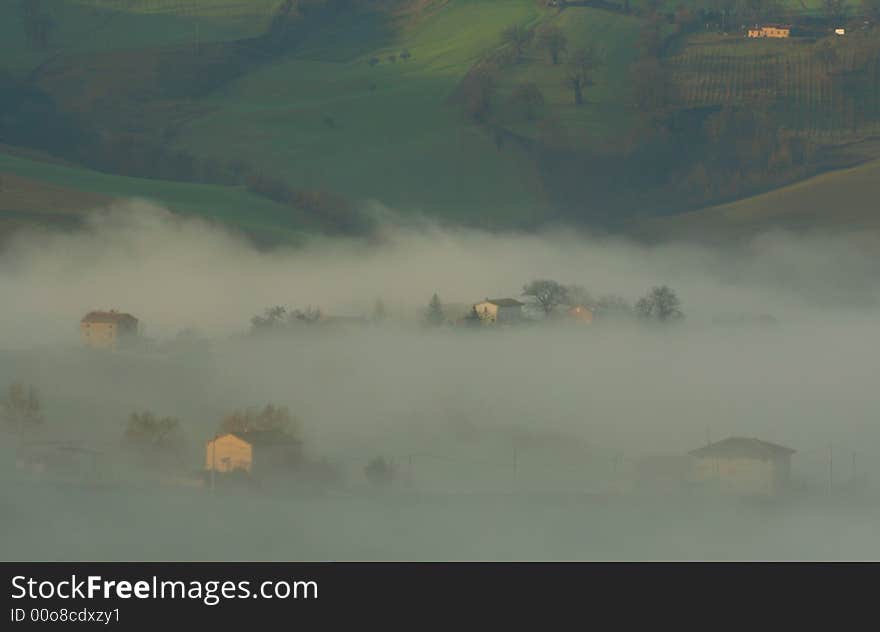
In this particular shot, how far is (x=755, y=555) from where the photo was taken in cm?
6356

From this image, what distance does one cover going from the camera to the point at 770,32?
152m

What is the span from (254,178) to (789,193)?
75.0ft

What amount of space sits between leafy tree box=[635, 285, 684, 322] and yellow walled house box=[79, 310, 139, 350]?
66.2ft

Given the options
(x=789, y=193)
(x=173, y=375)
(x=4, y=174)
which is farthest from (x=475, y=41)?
(x=173, y=375)

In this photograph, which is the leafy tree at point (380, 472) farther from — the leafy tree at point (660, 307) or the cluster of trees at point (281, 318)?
the leafy tree at point (660, 307)

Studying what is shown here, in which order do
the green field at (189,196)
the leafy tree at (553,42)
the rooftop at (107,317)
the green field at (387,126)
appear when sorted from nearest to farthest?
the rooftop at (107,317) → the green field at (189,196) → the green field at (387,126) → the leafy tree at (553,42)

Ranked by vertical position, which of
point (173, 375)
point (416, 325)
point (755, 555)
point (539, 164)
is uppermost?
point (539, 164)

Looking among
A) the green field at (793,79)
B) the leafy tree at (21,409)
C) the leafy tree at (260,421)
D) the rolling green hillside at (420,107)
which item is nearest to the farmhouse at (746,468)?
the leafy tree at (260,421)

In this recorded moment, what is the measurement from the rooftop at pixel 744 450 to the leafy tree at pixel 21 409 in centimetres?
1630

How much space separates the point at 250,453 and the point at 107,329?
21.0 m

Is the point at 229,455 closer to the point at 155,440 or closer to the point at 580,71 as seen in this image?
the point at 155,440

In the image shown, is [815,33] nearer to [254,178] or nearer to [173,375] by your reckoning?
[254,178]

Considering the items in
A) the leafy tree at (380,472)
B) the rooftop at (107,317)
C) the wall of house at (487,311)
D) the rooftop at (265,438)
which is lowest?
the leafy tree at (380,472)

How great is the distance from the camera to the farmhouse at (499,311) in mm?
102000
